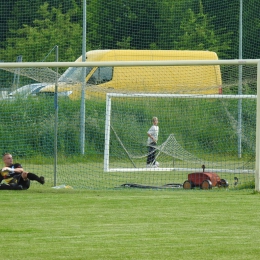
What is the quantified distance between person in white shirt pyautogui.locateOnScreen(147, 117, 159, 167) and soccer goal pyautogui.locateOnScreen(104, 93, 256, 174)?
82 millimetres

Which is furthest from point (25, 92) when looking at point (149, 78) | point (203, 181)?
point (203, 181)

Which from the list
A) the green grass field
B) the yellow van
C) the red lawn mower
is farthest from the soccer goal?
the green grass field

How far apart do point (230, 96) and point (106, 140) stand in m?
2.74

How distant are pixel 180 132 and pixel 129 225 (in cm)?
949

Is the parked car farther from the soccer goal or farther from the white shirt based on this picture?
the white shirt

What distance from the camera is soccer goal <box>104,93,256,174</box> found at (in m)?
18.0

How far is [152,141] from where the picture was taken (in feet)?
62.2

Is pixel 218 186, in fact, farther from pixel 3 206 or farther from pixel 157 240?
pixel 157 240

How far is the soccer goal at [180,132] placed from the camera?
1797 centimetres

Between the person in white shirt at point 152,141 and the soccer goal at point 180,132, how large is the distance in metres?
0.08

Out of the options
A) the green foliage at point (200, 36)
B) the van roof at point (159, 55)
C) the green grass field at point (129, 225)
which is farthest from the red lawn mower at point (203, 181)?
the green foliage at point (200, 36)

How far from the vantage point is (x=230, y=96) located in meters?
17.8

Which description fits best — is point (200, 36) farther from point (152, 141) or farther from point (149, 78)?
point (152, 141)

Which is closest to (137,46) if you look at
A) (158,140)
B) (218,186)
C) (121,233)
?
(158,140)
